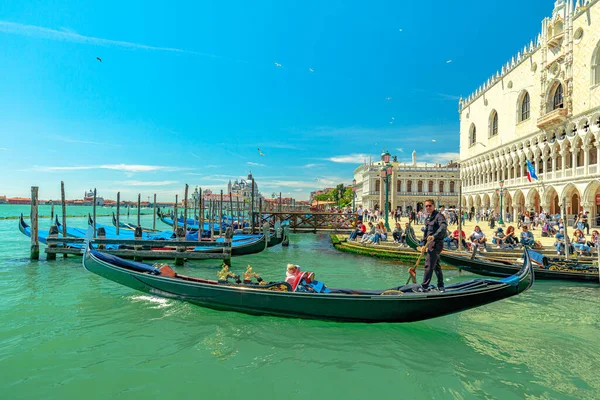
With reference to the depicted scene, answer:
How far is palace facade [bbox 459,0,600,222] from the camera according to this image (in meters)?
18.1

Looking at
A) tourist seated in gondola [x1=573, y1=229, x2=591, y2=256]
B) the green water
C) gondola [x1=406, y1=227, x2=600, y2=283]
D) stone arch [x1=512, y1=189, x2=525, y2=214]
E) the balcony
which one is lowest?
the green water

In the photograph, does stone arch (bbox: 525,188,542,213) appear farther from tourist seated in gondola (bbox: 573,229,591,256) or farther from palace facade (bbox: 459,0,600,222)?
tourist seated in gondola (bbox: 573,229,591,256)

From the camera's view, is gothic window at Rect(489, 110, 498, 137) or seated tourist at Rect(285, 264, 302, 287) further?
gothic window at Rect(489, 110, 498, 137)

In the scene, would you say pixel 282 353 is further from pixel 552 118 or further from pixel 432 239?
pixel 552 118

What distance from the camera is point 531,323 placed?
5617mm

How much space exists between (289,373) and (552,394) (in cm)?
250

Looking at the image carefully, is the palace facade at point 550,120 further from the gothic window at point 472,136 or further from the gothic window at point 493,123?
the gothic window at point 472,136

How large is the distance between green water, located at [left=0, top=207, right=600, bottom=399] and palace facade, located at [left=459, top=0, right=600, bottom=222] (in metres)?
11.9

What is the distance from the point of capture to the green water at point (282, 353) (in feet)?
12.3

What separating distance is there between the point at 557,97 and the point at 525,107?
3906 millimetres

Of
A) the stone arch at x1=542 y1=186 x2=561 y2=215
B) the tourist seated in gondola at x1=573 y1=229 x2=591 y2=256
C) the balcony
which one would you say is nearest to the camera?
the tourist seated in gondola at x1=573 y1=229 x2=591 y2=256

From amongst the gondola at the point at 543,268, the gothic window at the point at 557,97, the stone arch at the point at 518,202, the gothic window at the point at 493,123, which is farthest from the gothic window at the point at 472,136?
the gondola at the point at 543,268

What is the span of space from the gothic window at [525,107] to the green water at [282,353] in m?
21.6

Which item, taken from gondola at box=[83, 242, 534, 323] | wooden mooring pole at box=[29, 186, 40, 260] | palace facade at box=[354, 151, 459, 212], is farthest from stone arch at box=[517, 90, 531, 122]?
wooden mooring pole at box=[29, 186, 40, 260]
